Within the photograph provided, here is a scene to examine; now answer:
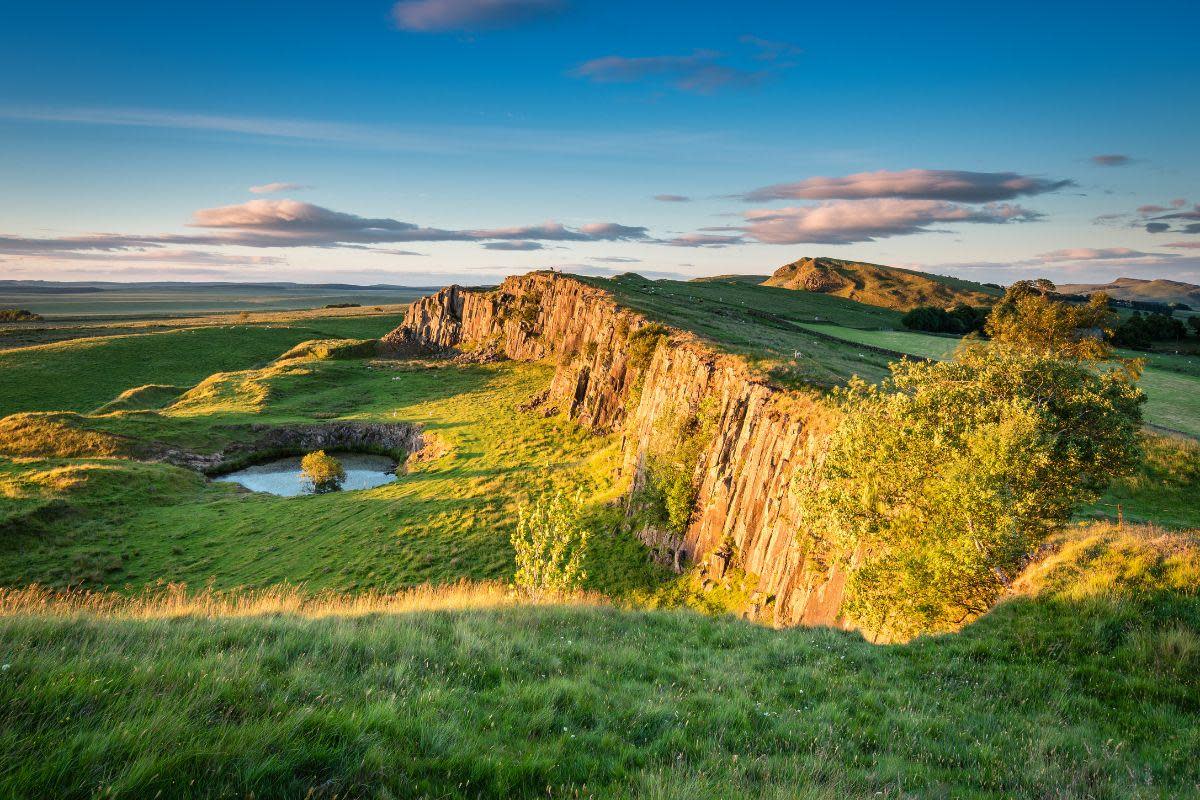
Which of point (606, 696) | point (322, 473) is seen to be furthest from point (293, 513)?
point (606, 696)

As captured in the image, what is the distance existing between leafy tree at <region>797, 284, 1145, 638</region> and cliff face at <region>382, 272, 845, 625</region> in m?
4.90

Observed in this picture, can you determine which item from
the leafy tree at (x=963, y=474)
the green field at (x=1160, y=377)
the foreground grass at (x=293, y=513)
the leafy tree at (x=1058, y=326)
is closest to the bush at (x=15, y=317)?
the foreground grass at (x=293, y=513)

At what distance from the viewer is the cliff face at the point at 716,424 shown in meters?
26.8

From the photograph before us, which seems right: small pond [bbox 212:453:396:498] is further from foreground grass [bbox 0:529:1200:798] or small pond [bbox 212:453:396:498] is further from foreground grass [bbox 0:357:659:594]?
foreground grass [bbox 0:529:1200:798]

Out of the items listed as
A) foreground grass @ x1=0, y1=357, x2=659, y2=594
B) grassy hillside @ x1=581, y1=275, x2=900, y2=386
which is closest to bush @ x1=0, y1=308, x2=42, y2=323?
foreground grass @ x1=0, y1=357, x2=659, y2=594

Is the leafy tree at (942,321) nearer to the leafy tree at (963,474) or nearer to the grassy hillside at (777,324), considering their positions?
the grassy hillside at (777,324)

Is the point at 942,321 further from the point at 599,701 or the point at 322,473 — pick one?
the point at 599,701

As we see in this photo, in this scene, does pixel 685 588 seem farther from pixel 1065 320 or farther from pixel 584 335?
pixel 584 335

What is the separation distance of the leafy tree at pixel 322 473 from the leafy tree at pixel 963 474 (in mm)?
54903

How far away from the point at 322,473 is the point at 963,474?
6119 cm

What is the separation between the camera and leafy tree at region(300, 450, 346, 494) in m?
59.5

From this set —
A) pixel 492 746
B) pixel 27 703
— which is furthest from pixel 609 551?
pixel 27 703

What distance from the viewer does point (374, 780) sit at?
629 centimetres

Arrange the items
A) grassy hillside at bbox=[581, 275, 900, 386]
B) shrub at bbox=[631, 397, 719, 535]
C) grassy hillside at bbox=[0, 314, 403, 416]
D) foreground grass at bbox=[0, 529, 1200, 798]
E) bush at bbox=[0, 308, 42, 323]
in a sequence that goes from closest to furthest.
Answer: foreground grass at bbox=[0, 529, 1200, 798], shrub at bbox=[631, 397, 719, 535], grassy hillside at bbox=[581, 275, 900, 386], grassy hillside at bbox=[0, 314, 403, 416], bush at bbox=[0, 308, 42, 323]
